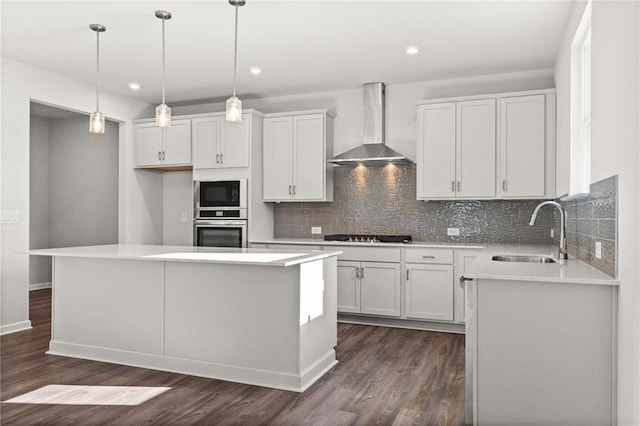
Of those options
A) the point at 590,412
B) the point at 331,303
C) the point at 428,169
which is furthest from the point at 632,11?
the point at 428,169

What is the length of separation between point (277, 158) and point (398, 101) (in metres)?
1.51

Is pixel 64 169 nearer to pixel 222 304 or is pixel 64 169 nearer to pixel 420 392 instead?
pixel 222 304

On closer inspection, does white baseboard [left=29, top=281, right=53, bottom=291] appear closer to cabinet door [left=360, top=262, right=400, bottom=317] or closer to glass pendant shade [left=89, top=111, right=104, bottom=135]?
glass pendant shade [left=89, top=111, right=104, bottom=135]

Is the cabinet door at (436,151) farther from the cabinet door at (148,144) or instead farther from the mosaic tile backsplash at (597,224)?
the cabinet door at (148,144)

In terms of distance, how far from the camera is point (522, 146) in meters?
4.56

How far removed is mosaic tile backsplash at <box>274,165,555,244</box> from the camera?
491cm

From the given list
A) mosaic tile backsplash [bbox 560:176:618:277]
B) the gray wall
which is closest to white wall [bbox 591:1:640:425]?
mosaic tile backsplash [bbox 560:176:618:277]

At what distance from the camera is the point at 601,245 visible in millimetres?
2467

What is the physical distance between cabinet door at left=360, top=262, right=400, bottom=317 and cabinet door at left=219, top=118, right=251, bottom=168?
1.83 m

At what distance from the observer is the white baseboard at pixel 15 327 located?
4.51m

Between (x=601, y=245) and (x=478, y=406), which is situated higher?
(x=601, y=245)

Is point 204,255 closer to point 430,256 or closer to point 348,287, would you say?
point 348,287

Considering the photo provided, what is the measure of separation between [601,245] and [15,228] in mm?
4956

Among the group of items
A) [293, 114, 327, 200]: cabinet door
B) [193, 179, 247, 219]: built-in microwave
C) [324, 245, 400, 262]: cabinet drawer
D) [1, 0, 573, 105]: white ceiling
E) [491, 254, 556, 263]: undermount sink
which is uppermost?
[1, 0, 573, 105]: white ceiling
